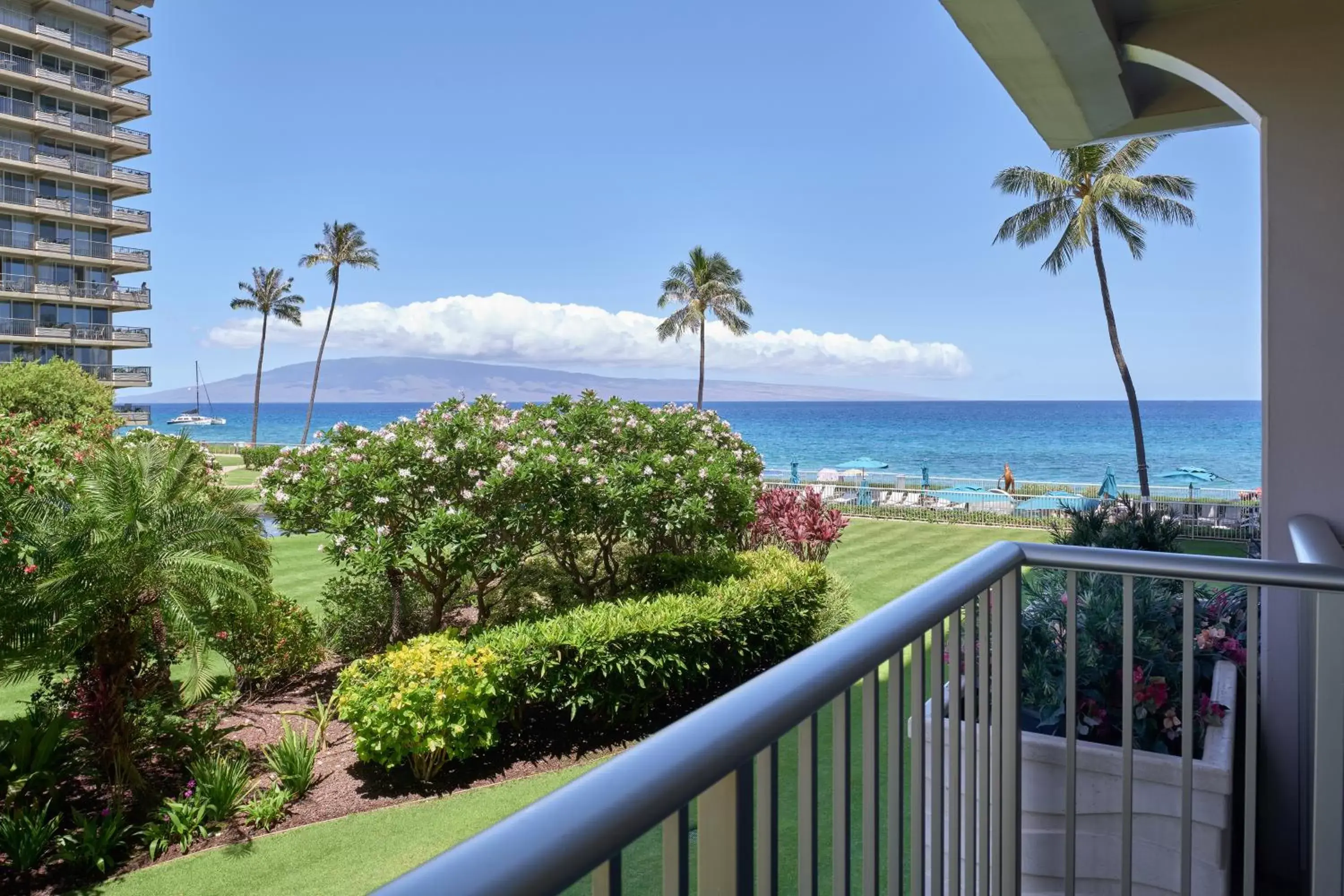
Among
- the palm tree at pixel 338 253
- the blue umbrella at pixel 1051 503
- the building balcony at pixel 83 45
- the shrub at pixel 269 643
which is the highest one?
the building balcony at pixel 83 45

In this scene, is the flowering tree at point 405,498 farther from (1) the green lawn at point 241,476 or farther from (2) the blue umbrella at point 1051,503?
(1) the green lawn at point 241,476

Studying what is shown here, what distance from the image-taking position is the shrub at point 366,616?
24.5 feet

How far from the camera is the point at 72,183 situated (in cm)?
3338

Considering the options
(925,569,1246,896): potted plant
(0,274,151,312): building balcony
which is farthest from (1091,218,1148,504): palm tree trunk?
(0,274,151,312): building balcony

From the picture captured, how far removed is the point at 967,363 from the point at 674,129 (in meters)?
29.7

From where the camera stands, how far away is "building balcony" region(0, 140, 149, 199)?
31.4 meters

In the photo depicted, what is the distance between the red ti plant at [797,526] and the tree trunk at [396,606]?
3.92 meters

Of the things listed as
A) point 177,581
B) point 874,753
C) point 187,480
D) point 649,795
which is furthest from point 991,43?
point 187,480

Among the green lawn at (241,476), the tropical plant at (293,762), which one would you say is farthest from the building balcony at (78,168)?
the tropical plant at (293,762)

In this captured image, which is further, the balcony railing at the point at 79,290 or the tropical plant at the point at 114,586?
the balcony railing at the point at 79,290

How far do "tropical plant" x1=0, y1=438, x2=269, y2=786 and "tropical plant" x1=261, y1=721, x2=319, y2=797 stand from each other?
625 mm

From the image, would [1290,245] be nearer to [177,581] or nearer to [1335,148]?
[1335,148]

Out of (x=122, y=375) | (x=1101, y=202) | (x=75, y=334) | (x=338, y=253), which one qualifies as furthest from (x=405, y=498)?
(x=122, y=375)

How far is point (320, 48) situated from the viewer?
201 ft
